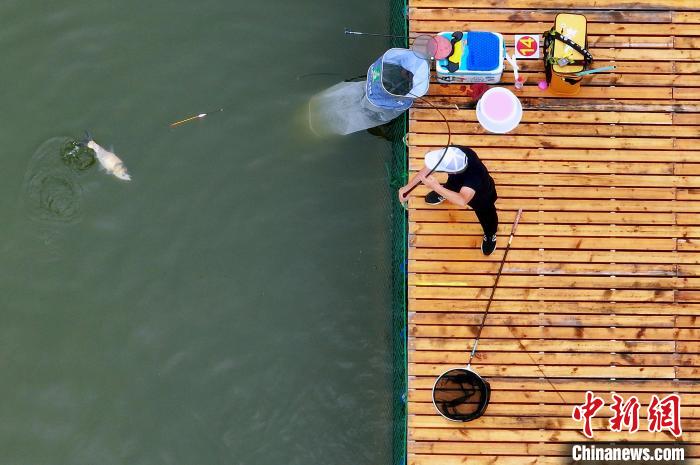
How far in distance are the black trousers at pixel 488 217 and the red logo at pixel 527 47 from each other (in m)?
1.89

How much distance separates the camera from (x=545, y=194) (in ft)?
25.4

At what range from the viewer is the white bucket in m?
7.52

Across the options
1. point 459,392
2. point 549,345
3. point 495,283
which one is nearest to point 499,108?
point 495,283

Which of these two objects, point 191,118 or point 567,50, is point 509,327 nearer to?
point 567,50

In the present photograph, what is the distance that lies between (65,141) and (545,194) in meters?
5.77

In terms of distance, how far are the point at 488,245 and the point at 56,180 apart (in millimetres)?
5249

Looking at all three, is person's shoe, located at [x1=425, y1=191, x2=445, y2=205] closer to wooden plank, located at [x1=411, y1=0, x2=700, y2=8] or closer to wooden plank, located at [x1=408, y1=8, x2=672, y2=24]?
wooden plank, located at [x1=408, y1=8, x2=672, y2=24]

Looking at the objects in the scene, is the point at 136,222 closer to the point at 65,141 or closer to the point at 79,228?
the point at 79,228

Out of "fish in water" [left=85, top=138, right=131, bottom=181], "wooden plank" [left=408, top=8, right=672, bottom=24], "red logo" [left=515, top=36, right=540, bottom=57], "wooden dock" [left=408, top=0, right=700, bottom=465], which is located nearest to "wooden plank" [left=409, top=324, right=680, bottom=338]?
"wooden dock" [left=408, top=0, right=700, bottom=465]

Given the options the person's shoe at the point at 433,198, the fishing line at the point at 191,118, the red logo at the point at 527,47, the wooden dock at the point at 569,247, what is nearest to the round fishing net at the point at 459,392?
the wooden dock at the point at 569,247

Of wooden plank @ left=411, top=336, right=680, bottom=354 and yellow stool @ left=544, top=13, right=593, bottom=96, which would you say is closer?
yellow stool @ left=544, top=13, right=593, bottom=96

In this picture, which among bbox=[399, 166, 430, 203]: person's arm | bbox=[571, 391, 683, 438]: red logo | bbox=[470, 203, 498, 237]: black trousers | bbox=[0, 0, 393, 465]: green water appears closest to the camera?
bbox=[399, 166, 430, 203]: person's arm

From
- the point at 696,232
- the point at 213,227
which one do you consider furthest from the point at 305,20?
the point at 696,232

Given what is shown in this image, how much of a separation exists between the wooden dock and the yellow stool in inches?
12.7
